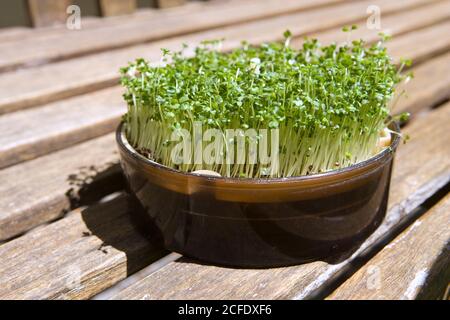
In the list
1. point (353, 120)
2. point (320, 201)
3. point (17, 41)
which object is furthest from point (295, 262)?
point (17, 41)

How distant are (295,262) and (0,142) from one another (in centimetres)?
82

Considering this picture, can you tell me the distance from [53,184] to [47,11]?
119 centimetres

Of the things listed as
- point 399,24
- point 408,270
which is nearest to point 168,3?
point 399,24

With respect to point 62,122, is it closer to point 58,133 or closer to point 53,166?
point 58,133

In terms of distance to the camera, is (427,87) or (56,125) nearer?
(56,125)

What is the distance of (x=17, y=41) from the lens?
196 centimetres

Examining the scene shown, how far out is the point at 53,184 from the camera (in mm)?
1184

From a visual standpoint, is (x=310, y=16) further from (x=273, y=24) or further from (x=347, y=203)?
(x=347, y=203)

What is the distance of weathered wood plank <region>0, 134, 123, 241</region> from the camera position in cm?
109

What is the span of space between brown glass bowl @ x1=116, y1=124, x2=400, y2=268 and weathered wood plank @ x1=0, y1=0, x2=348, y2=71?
3.37 feet

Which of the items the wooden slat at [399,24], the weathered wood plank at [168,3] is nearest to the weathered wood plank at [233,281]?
the wooden slat at [399,24]

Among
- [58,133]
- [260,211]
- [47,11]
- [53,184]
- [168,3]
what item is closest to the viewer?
[260,211]

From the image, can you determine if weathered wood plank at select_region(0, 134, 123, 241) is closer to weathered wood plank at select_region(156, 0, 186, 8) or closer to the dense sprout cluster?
the dense sprout cluster

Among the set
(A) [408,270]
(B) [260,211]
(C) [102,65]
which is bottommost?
(A) [408,270]
